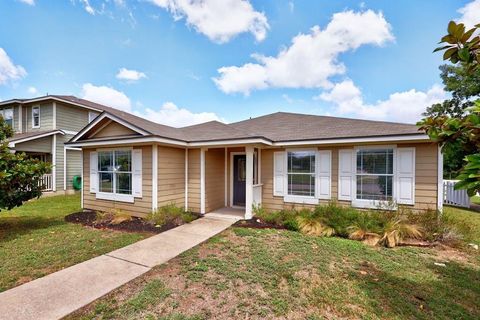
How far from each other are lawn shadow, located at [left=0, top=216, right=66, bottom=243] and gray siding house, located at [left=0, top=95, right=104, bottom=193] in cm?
600

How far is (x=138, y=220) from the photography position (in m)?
7.27

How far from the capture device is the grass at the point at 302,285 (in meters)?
2.87

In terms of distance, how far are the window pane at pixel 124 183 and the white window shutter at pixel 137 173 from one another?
0.87 ft

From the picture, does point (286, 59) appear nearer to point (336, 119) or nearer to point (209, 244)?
point (336, 119)

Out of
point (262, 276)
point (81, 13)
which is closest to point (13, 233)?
point (262, 276)

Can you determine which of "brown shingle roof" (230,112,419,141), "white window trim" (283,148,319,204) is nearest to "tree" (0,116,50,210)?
"brown shingle roof" (230,112,419,141)

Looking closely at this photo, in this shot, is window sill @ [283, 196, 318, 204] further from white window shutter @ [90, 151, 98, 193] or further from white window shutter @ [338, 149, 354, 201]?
white window shutter @ [90, 151, 98, 193]

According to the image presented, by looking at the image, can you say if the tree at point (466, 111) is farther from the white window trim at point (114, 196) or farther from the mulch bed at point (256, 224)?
the white window trim at point (114, 196)

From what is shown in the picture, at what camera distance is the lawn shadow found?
5.97 metres

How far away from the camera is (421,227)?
227 inches

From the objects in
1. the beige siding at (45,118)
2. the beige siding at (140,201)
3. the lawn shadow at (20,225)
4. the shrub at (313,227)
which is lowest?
the lawn shadow at (20,225)

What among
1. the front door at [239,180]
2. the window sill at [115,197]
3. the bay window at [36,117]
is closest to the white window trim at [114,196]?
the window sill at [115,197]

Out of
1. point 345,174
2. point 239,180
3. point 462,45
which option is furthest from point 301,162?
point 462,45

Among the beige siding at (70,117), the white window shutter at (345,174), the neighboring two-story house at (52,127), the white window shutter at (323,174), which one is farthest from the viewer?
the beige siding at (70,117)
